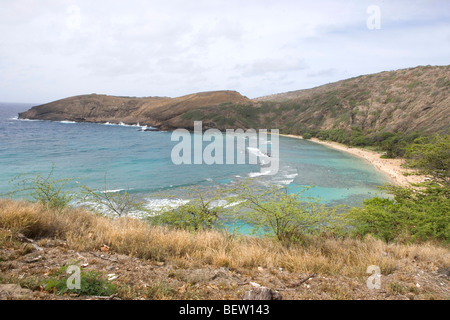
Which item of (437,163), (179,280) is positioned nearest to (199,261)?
(179,280)

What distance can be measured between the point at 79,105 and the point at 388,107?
368 ft

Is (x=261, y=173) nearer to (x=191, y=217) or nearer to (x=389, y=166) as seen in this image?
(x=389, y=166)

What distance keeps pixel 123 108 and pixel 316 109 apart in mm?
77811

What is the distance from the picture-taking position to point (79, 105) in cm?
11150

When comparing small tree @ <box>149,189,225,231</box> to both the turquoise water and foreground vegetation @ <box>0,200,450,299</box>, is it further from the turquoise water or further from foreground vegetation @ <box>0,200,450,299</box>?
the turquoise water

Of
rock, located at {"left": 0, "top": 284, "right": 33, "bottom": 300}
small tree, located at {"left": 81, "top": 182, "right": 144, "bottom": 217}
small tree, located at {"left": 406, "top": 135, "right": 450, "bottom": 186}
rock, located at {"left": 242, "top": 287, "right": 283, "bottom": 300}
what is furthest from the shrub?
small tree, located at {"left": 406, "top": 135, "right": 450, "bottom": 186}

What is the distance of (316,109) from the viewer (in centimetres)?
8425

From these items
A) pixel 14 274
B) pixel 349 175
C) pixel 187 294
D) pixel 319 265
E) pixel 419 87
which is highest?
pixel 419 87

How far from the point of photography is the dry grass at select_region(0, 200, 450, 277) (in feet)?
16.7

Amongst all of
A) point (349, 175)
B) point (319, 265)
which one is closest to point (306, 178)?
point (349, 175)

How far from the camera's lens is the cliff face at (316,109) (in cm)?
5794

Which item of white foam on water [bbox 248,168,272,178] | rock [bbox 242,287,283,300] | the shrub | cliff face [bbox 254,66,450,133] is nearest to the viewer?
the shrub
